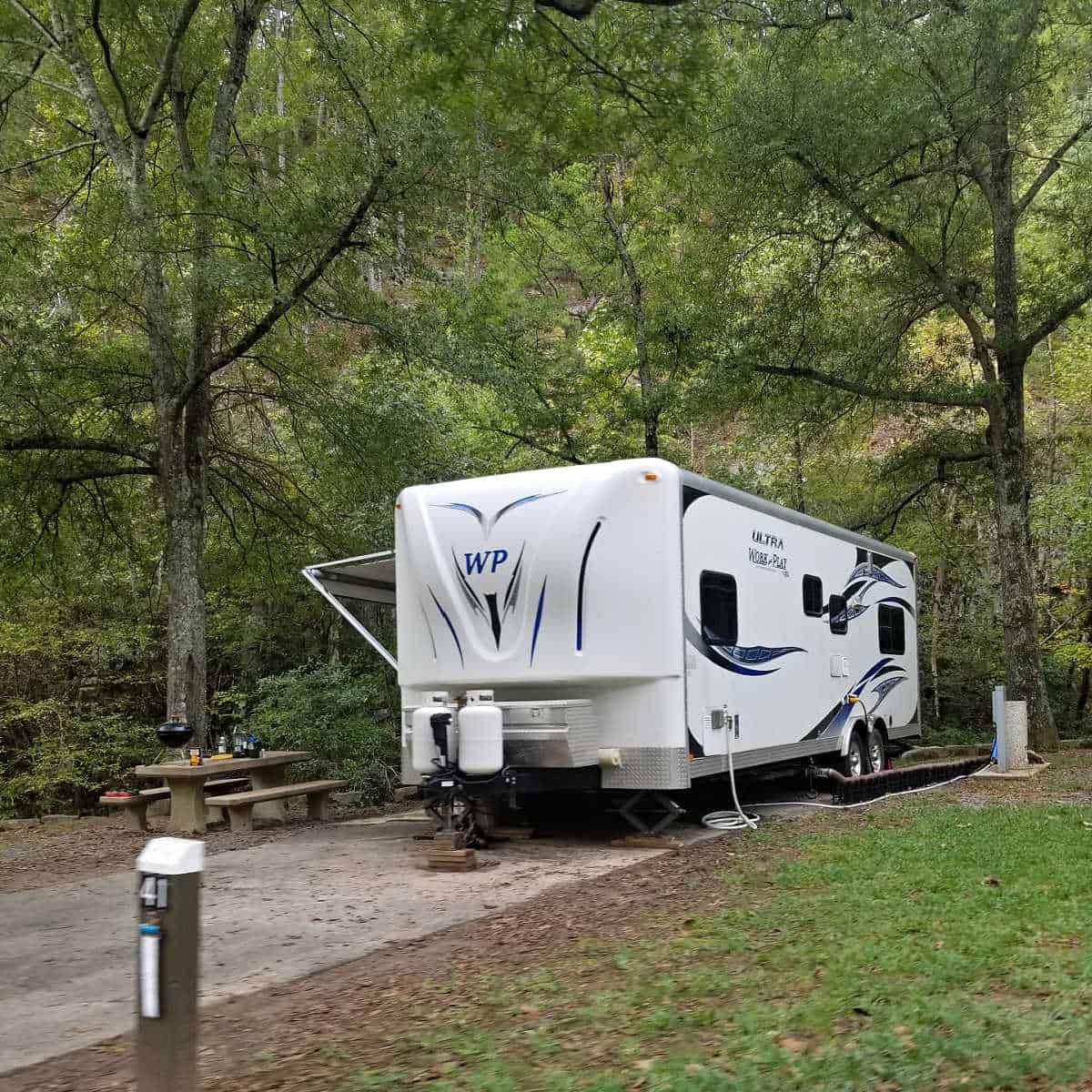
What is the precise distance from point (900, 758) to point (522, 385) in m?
7.26

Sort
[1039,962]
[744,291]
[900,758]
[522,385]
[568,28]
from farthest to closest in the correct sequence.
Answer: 1. [744,291]
2. [900,758]
3. [522,385]
4. [568,28]
5. [1039,962]

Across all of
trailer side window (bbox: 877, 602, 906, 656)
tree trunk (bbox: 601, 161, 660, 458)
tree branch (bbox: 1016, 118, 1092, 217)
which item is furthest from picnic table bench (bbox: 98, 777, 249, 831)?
tree branch (bbox: 1016, 118, 1092, 217)

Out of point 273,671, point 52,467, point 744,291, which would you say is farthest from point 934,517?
point 52,467

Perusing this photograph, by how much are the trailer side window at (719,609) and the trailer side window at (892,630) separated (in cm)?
462

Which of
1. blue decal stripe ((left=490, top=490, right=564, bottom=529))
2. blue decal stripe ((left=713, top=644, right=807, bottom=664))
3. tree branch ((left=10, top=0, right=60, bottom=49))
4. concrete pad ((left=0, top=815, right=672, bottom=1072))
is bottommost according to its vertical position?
concrete pad ((left=0, top=815, right=672, bottom=1072))

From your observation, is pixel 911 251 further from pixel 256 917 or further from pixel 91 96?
pixel 256 917

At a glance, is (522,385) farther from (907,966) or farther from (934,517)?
(907,966)

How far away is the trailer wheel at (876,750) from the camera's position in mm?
13352

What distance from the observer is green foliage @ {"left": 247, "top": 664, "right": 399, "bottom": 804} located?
13.9 metres

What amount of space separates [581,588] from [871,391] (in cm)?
896

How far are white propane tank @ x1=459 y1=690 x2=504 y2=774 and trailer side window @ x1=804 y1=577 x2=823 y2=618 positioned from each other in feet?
13.9

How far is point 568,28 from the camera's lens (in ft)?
29.1

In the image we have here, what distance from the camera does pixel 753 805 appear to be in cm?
1170

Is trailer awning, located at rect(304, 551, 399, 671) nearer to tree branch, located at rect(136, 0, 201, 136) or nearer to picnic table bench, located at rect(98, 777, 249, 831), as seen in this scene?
picnic table bench, located at rect(98, 777, 249, 831)
